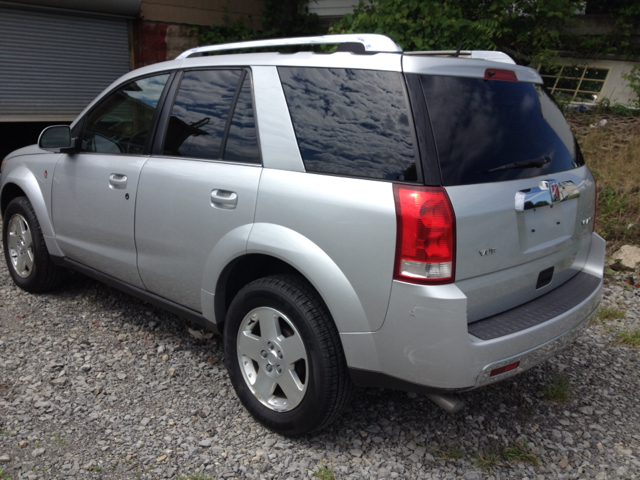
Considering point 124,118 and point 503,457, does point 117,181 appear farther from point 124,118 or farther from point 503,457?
point 503,457

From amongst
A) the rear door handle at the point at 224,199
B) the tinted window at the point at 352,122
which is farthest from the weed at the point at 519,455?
the rear door handle at the point at 224,199

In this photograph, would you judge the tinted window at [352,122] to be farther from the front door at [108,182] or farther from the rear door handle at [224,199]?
the front door at [108,182]

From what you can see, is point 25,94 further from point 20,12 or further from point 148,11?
point 148,11

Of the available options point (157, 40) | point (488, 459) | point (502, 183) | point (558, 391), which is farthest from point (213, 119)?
point (157, 40)

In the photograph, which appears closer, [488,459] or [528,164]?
[528,164]

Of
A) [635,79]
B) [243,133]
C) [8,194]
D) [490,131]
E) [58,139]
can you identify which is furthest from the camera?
[635,79]

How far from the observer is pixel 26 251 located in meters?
4.73

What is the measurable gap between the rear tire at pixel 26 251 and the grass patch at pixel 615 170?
512 centimetres

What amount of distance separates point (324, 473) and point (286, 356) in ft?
1.87

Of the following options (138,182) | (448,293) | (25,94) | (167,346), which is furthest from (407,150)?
(25,94)

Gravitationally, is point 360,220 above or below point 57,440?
above

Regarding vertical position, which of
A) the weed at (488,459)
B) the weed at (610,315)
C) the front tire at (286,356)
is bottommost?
the weed at (610,315)

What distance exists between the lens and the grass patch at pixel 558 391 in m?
3.43

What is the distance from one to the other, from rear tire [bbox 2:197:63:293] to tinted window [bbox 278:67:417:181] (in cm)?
272
